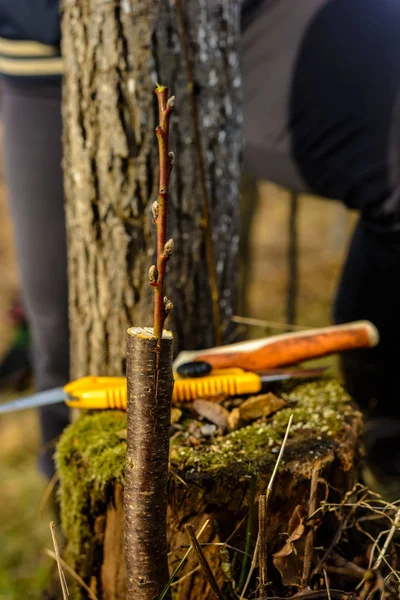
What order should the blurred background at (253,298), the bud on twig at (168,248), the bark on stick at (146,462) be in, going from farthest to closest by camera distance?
the blurred background at (253,298)
the bark on stick at (146,462)
the bud on twig at (168,248)

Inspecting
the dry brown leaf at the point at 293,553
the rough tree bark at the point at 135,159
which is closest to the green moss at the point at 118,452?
the dry brown leaf at the point at 293,553

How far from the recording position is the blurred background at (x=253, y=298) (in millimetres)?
2629

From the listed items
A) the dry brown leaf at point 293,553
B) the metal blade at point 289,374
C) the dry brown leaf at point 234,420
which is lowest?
the dry brown leaf at point 293,553

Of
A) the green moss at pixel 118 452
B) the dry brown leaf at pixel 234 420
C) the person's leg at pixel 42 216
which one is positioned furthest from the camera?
the person's leg at pixel 42 216

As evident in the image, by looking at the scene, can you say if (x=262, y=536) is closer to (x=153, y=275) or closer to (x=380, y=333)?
(x=153, y=275)

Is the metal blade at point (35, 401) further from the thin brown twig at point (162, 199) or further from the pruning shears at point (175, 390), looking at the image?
the thin brown twig at point (162, 199)

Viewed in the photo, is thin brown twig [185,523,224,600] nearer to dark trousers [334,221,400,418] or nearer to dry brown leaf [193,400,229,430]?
dry brown leaf [193,400,229,430]

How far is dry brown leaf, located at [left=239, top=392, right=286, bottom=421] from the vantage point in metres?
1.25

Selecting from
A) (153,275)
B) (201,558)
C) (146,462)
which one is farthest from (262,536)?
(153,275)

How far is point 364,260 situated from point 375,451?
2.37 feet

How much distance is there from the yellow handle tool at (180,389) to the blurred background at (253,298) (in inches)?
21.8

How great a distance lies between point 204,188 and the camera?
4.75 ft

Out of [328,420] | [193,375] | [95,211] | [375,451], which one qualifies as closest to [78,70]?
[95,211]

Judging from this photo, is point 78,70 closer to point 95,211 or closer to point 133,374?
point 95,211
